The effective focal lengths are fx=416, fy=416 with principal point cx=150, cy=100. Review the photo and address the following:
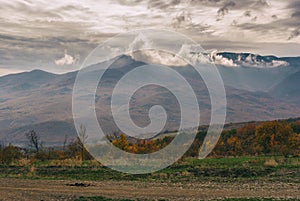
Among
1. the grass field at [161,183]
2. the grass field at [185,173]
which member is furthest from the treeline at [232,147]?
the grass field at [185,173]

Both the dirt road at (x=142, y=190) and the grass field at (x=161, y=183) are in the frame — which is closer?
the dirt road at (x=142, y=190)

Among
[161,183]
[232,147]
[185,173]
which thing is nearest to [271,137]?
[232,147]

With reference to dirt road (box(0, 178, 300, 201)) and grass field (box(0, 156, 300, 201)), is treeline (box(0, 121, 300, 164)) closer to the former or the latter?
grass field (box(0, 156, 300, 201))

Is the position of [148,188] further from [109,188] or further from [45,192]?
[45,192]

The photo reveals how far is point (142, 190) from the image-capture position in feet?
118

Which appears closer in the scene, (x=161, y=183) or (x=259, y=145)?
(x=161, y=183)

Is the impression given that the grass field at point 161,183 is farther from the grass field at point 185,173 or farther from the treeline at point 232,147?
the treeline at point 232,147

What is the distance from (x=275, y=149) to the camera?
80.5m

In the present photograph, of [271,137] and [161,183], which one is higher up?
[161,183]

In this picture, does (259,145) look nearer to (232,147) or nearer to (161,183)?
(232,147)

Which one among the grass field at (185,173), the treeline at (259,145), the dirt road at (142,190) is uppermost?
the dirt road at (142,190)

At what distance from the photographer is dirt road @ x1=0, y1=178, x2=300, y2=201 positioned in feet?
107

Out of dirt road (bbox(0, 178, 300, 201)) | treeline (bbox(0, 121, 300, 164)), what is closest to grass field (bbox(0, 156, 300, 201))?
dirt road (bbox(0, 178, 300, 201))

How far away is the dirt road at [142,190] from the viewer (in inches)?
1282
